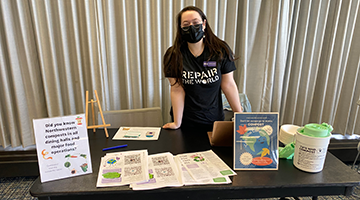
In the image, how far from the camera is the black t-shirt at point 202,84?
145 centimetres

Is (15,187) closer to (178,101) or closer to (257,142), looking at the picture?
(178,101)

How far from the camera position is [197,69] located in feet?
4.79

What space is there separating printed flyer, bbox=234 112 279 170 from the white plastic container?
0.09 meters

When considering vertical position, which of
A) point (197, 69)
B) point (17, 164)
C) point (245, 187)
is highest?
point (197, 69)

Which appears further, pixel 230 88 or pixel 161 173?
pixel 230 88

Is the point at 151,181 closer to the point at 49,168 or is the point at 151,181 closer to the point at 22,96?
the point at 49,168

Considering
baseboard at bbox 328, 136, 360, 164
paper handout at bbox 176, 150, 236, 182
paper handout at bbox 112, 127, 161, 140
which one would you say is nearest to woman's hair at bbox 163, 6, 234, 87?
Answer: paper handout at bbox 112, 127, 161, 140

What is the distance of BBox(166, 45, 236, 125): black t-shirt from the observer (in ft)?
4.76

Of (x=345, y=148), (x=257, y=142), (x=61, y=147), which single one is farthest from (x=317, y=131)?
(x=345, y=148)

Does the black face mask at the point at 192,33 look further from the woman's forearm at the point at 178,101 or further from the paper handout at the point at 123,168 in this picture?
the paper handout at the point at 123,168

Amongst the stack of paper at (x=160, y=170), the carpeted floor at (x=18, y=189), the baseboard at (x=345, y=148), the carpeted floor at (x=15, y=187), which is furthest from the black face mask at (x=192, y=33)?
the baseboard at (x=345, y=148)

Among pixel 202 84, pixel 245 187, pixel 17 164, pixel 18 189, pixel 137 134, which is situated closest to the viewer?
pixel 245 187

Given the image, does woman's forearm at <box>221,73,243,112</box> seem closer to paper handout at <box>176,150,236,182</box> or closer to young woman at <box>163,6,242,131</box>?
young woman at <box>163,6,242,131</box>

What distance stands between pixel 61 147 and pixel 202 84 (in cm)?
94
